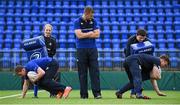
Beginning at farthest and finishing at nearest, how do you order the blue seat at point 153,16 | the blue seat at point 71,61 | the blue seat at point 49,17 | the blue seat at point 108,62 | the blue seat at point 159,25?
the blue seat at point 49,17 → the blue seat at point 153,16 → the blue seat at point 159,25 → the blue seat at point 71,61 → the blue seat at point 108,62

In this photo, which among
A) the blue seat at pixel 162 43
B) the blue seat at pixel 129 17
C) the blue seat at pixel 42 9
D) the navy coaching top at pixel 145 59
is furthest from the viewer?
the blue seat at pixel 42 9

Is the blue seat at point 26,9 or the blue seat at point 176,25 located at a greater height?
the blue seat at point 26,9

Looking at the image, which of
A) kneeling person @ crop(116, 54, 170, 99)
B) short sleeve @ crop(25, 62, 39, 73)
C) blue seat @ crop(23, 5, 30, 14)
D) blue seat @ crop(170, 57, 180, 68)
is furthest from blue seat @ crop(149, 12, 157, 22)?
short sleeve @ crop(25, 62, 39, 73)

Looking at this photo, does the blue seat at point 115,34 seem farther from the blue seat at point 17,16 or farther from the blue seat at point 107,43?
the blue seat at point 17,16

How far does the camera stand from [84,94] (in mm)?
10008

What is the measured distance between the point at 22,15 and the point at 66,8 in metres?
2.43

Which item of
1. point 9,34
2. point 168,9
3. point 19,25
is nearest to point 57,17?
point 19,25

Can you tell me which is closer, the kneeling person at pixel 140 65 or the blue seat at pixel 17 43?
the kneeling person at pixel 140 65

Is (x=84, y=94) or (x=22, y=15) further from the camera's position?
(x=22, y=15)

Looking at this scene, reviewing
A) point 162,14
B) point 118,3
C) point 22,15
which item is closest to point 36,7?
point 22,15

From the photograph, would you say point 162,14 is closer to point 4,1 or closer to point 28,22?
point 28,22

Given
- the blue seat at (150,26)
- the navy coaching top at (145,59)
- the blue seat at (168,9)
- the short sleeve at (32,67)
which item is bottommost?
the short sleeve at (32,67)

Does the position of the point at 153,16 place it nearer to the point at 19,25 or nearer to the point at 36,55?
the point at 19,25

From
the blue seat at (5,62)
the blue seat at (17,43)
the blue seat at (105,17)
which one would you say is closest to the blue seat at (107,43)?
the blue seat at (105,17)
